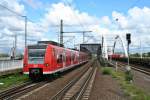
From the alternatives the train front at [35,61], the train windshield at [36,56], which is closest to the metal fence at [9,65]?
the train front at [35,61]

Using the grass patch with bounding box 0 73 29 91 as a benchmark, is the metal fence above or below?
above

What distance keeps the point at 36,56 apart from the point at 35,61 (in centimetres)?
42

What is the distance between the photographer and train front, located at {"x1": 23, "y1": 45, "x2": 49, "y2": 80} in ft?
86.1

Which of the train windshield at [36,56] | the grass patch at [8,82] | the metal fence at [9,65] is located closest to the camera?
the grass patch at [8,82]

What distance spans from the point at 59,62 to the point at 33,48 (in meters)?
4.38

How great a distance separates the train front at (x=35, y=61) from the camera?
26.2 metres

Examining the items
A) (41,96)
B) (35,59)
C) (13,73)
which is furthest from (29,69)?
(41,96)

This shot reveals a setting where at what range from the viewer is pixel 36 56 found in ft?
87.5

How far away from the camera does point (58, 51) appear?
101 feet

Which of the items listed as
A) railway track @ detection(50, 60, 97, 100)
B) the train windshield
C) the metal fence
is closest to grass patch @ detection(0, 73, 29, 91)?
the metal fence

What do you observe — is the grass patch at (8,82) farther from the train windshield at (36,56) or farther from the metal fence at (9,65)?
the train windshield at (36,56)

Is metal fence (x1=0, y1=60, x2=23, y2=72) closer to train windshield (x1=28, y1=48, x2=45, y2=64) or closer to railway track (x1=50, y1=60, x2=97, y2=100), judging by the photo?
train windshield (x1=28, y1=48, x2=45, y2=64)

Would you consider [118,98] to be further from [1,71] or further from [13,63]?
[13,63]

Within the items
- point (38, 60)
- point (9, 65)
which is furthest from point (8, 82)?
point (9, 65)
